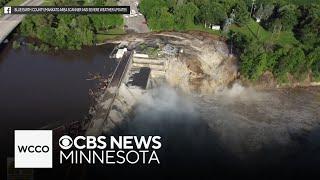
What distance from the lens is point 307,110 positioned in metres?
62.6

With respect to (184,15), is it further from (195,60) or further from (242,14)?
(195,60)

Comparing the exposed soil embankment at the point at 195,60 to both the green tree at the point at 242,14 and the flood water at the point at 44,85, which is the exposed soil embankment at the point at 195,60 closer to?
the green tree at the point at 242,14

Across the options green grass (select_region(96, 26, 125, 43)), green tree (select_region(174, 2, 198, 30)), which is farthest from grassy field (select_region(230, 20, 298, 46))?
green grass (select_region(96, 26, 125, 43))

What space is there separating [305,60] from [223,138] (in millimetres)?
24074

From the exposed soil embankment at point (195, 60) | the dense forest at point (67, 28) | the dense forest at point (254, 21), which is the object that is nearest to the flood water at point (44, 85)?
the dense forest at point (67, 28)

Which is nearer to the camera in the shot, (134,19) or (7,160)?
(7,160)

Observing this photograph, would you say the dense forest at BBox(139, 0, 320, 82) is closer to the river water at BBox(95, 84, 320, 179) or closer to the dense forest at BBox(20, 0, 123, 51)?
the river water at BBox(95, 84, 320, 179)

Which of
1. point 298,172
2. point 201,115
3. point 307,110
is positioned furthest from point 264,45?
point 298,172

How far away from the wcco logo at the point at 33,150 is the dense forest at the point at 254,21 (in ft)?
119

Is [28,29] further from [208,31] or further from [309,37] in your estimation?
[309,37]

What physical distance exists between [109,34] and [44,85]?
23380mm

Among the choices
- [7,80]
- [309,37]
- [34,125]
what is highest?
[309,37]

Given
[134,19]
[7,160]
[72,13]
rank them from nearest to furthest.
→ 1. [7,160]
2. [72,13]
3. [134,19]

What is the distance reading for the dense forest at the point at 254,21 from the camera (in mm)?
72562
